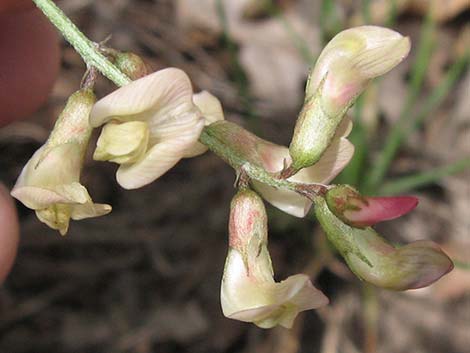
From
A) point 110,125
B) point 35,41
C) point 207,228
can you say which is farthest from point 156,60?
point 110,125

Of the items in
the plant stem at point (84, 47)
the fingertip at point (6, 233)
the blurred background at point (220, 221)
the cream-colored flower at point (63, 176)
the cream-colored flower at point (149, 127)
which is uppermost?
the plant stem at point (84, 47)

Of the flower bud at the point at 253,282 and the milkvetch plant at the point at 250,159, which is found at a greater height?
the milkvetch plant at the point at 250,159

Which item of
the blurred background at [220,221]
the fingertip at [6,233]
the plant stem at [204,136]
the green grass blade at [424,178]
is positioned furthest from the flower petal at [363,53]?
the green grass blade at [424,178]

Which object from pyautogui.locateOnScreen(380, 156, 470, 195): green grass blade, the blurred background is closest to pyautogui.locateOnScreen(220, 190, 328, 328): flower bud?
the blurred background

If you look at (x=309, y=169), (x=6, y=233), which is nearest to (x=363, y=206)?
(x=309, y=169)

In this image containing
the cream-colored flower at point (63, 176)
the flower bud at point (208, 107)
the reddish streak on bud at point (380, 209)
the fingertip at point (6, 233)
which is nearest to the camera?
the reddish streak on bud at point (380, 209)

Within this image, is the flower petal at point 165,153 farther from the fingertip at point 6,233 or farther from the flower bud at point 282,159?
the fingertip at point 6,233
